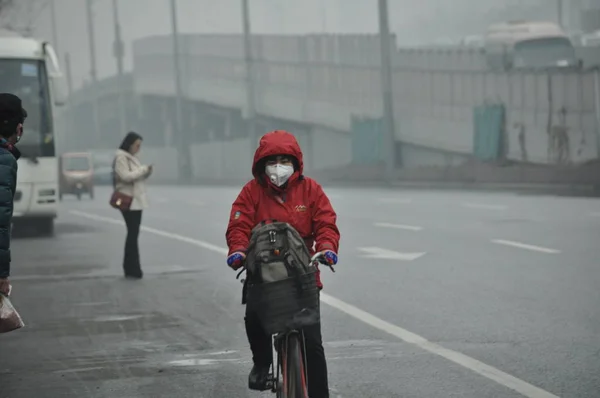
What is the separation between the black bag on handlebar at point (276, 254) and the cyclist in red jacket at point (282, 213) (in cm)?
26

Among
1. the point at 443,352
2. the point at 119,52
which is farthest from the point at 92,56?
the point at 443,352

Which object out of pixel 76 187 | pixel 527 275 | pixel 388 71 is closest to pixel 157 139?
pixel 76 187

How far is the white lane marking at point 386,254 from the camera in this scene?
58.5ft

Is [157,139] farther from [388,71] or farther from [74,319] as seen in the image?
[74,319]

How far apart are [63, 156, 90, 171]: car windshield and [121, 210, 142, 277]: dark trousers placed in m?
35.5

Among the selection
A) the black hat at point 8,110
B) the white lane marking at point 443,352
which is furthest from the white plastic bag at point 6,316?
the white lane marking at point 443,352

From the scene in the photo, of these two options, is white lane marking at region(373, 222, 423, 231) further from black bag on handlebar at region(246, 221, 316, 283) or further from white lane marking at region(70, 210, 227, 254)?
black bag on handlebar at region(246, 221, 316, 283)

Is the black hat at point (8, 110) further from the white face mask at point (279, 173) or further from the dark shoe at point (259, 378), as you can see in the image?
the dark shoe at point (259, 378)

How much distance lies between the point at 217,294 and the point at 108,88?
81505 millimetres

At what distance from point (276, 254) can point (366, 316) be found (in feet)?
18.0

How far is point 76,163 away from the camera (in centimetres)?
5247

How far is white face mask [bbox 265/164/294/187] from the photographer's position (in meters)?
7.04

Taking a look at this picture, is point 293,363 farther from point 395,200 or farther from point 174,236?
point 395,200

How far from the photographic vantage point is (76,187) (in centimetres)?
5081
